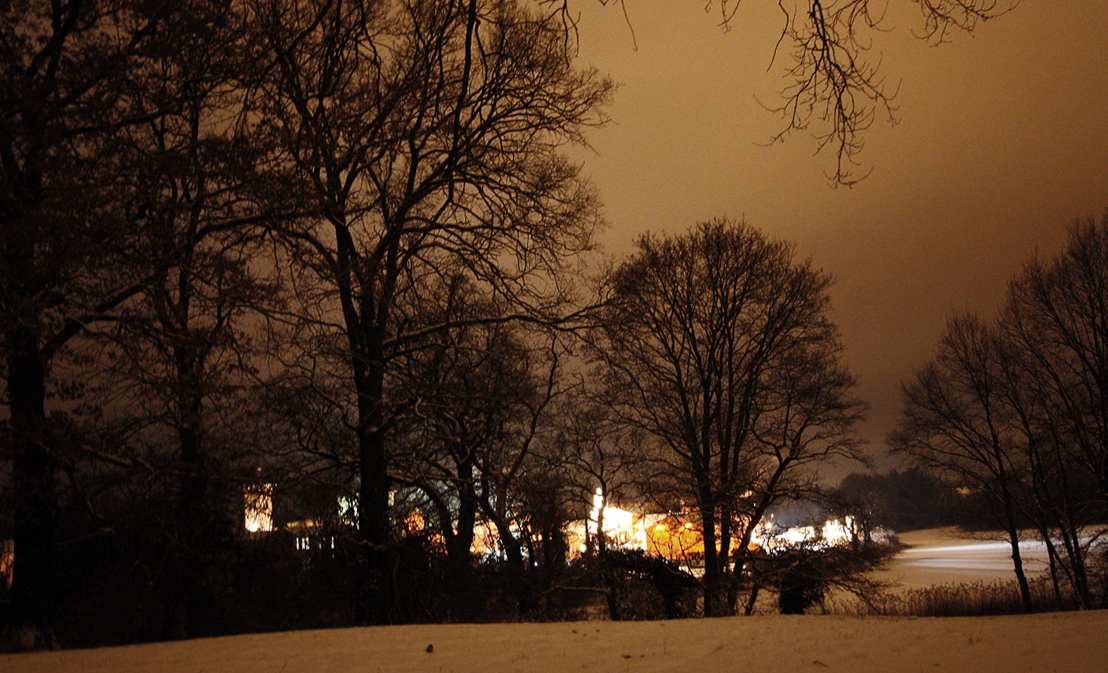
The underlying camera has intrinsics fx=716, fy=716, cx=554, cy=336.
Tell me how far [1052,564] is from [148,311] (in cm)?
2504

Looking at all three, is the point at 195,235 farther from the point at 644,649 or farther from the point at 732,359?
the point at 732,359

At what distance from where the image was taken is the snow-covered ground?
5.50m

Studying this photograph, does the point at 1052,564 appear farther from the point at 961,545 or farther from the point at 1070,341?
the point at 961,545

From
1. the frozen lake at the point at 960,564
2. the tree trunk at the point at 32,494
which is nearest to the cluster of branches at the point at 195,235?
the tree trunk at the point at 32,494

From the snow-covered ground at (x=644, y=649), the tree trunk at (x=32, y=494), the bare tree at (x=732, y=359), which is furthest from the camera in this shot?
the bare tree at (x=732, y=359)

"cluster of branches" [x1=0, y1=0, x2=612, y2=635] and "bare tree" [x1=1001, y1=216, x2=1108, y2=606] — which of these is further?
"bare tree" [x1=1001, y1=216, x2=1108, y2=606]

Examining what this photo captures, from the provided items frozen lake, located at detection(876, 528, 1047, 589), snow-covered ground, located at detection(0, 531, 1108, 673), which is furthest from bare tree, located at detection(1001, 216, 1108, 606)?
snow-covered ground, located at detection(0, 531, 1108, 673)

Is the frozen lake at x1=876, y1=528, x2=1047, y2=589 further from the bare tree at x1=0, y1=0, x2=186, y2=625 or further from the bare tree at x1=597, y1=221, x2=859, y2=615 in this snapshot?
the bare tree at x1=0, y1=0, x2=186, y2=625

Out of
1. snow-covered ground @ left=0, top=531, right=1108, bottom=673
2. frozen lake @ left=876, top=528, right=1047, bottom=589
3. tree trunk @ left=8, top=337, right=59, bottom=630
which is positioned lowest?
frozen lake @ left=876, top=528, right=1047, bottom=589

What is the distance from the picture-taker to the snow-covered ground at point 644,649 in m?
5.50

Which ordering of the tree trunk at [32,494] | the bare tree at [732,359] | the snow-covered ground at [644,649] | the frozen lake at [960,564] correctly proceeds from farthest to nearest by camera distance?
the frozen lake at [960,564] → the bare tree at [732,359] → the tree trunk at [32,494] → the snow-covered ground at [644,649]

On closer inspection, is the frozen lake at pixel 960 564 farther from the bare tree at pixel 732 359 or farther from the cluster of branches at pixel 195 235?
the cluster of branches at pixel 195 235

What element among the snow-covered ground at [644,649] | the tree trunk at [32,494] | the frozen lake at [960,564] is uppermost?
the tree trunk at [32,494]

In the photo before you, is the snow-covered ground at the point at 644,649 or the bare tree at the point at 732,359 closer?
the snow-covered ground at the point at 644,649
